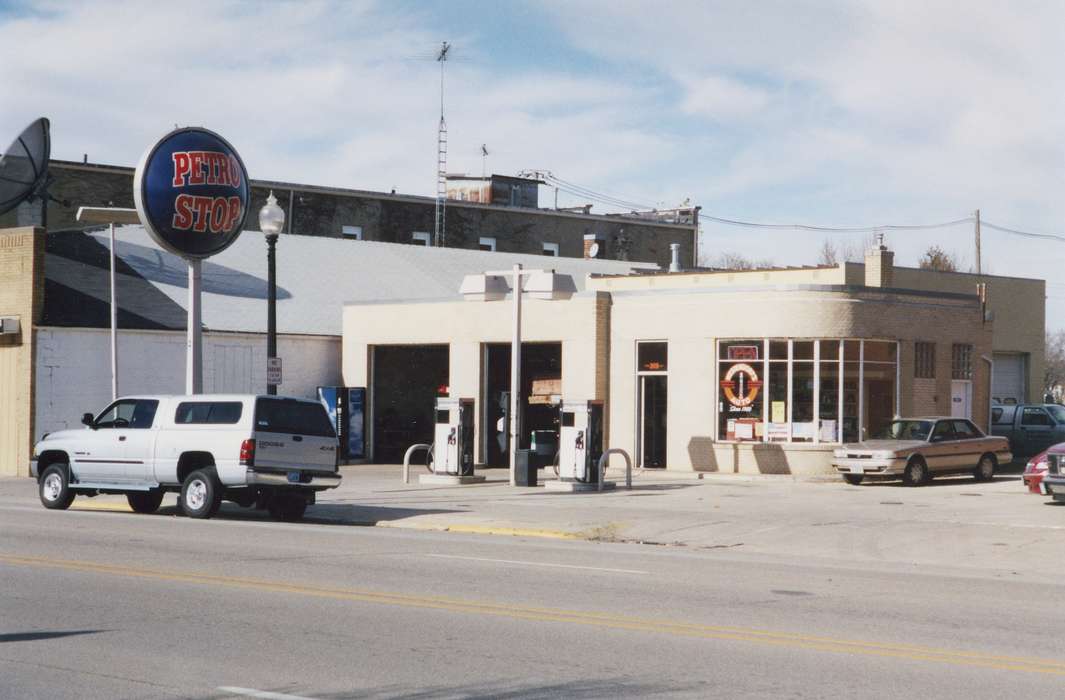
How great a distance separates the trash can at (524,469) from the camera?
29.4m

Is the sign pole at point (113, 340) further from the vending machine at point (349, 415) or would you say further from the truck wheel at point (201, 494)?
the truck wheel at point (201, 494)

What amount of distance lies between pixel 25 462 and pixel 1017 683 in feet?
95.3

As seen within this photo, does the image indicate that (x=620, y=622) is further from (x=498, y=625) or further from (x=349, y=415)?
(x=349, y=415)

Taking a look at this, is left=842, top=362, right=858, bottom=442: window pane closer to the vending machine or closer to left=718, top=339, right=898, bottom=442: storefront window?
left=718, top=339, right=898, bottom=442: storefront window

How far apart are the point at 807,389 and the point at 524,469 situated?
6.86m

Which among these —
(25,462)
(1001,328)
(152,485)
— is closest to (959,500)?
(152,485)

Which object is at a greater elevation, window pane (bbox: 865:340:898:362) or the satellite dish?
the satellite dish

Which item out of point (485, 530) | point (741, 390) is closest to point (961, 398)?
point (741, 390)

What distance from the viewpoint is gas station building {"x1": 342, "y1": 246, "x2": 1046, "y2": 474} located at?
3119 centimetres

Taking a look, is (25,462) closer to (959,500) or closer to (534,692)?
(959,500)

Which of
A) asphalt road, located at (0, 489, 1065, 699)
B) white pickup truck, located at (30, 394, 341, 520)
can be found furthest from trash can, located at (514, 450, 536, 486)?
asphalt road, located at (0, 489, 1065, 699)

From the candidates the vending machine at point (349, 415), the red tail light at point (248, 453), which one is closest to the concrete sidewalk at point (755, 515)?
the red tail light at point (248, 453)

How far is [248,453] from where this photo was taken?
21547mm

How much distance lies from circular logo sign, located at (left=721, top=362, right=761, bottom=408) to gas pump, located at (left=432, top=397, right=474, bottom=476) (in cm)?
623
